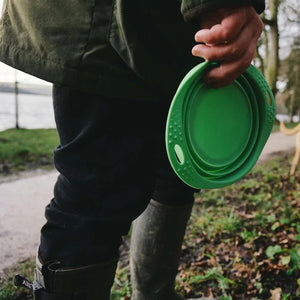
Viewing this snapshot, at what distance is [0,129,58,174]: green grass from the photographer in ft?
14.8

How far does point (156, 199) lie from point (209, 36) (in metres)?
0.78

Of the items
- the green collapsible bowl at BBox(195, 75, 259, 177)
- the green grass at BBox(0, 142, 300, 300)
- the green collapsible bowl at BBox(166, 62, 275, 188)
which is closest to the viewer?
the green collapsible bowl at BBox(166, 62, 275, 188)

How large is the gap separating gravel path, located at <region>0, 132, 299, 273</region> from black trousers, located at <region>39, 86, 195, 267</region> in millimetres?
1388

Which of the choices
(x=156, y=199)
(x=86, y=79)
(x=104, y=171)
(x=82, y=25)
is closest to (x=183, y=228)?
(x=156, y=199)

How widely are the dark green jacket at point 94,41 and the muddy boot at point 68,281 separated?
1.65 ft

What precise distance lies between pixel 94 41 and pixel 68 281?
665 mm

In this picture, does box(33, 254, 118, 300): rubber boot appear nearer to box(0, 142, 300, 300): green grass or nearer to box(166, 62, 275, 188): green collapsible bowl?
box(166, 62, 275, 188): green collapsible bowl

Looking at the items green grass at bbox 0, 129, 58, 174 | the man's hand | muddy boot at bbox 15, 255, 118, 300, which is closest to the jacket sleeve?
the man's hand

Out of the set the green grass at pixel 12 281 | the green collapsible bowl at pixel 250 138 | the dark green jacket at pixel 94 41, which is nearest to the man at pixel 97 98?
the dark green jacket at pixel 94 41

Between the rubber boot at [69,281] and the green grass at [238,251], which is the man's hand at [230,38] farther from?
the green grass at [238,251]

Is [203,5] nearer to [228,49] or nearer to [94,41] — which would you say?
[228,49]

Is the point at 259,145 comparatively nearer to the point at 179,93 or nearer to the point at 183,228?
the point at 179,93

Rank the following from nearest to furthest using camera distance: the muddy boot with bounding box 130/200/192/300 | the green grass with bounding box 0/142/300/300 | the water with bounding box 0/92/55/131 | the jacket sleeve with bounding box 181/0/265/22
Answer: the jacket sleeve with bounding box 181/0/265/22 → the muddy boot with bounding box 130/200/192/300 → the green grass with bounding box 0/142/300/300 → the water with bounding box 0/92/55/131

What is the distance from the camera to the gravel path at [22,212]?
7.57ft
